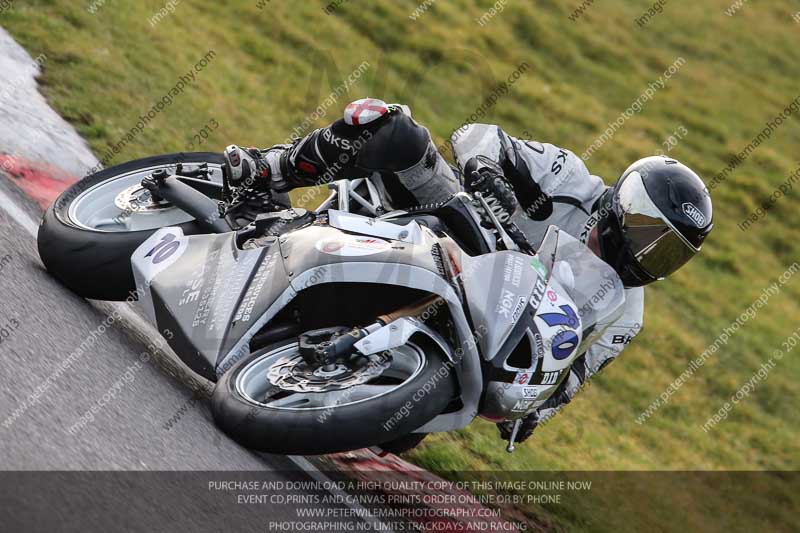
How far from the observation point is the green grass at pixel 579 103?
827 cm

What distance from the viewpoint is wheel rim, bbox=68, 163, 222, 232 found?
5.24 m

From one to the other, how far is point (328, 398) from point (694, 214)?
6.27 ft

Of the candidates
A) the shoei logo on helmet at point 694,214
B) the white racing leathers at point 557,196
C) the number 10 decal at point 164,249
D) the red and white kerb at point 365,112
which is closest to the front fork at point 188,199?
the number 10 decal at point 164,249

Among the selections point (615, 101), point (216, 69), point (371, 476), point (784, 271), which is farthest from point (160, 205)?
point (615, 101)

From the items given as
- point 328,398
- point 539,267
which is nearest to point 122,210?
point 328,398

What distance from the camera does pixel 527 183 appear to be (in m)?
5.44

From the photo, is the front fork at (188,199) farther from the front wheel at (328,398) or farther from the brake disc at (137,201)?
the front wheel at (328,398)

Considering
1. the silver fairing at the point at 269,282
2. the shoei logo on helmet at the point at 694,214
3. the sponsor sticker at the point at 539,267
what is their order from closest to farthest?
the silver fairing at the point at 269,282 < the sponsor sticker at the point at 539,267 < the shoei logo on helmet at the point at 694,214

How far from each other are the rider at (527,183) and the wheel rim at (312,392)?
857 mm

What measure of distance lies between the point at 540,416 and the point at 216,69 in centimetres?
743

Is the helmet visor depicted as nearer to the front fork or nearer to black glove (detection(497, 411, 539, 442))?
black glove (detection(497, 411, 539, 442))

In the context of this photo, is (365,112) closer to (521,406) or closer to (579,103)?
(521,406)

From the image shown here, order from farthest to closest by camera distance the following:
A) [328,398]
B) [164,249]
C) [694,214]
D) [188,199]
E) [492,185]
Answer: [188,199]
[164,249]
[694,214]
[492,185]
[328,398]

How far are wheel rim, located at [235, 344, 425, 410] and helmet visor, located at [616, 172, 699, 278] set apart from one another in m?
1.24
